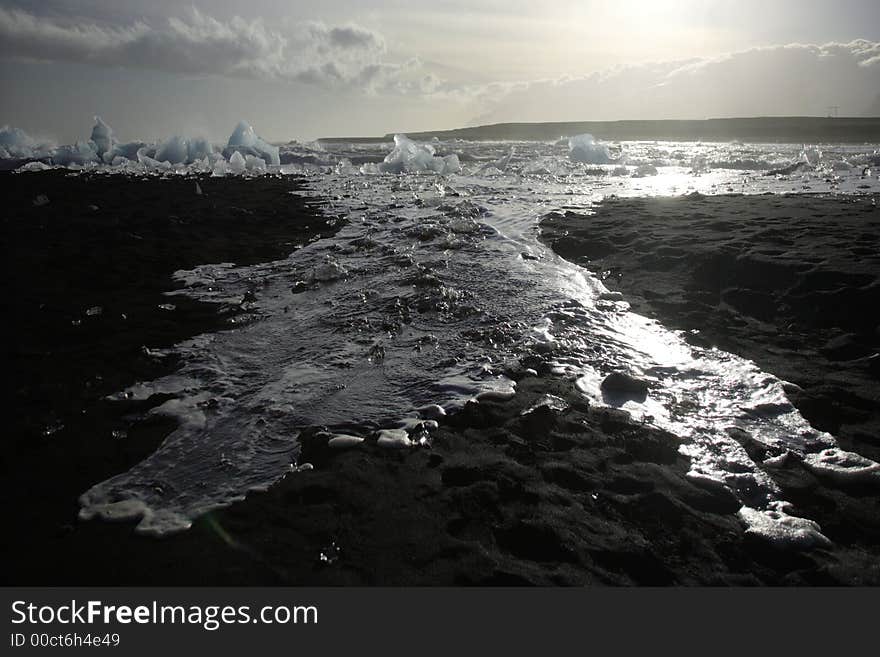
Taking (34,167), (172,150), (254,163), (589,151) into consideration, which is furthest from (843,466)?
(172,150)

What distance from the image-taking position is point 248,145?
82.2 feet

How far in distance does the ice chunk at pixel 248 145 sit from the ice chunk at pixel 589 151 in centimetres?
1368

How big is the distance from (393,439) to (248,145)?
2535cm

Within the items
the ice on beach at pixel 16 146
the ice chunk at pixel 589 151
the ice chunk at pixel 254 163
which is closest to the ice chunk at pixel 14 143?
the ice on beach at pixel 16 146

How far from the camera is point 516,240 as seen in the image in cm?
842

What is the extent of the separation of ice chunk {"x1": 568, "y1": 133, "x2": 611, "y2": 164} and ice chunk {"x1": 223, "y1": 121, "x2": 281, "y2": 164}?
1368 centimetres

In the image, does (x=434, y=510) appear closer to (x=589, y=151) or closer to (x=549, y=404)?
(x=549, y=404)

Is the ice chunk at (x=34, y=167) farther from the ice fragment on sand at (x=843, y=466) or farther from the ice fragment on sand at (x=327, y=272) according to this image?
the ice fragment on sand at (x=843, y=466)

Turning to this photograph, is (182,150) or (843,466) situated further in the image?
(182,150)

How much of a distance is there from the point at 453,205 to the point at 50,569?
1005cm

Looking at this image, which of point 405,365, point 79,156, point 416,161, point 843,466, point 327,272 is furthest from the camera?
point 79,156

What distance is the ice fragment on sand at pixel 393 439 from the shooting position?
127 inches

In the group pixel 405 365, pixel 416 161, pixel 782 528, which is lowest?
pixel 782 528
